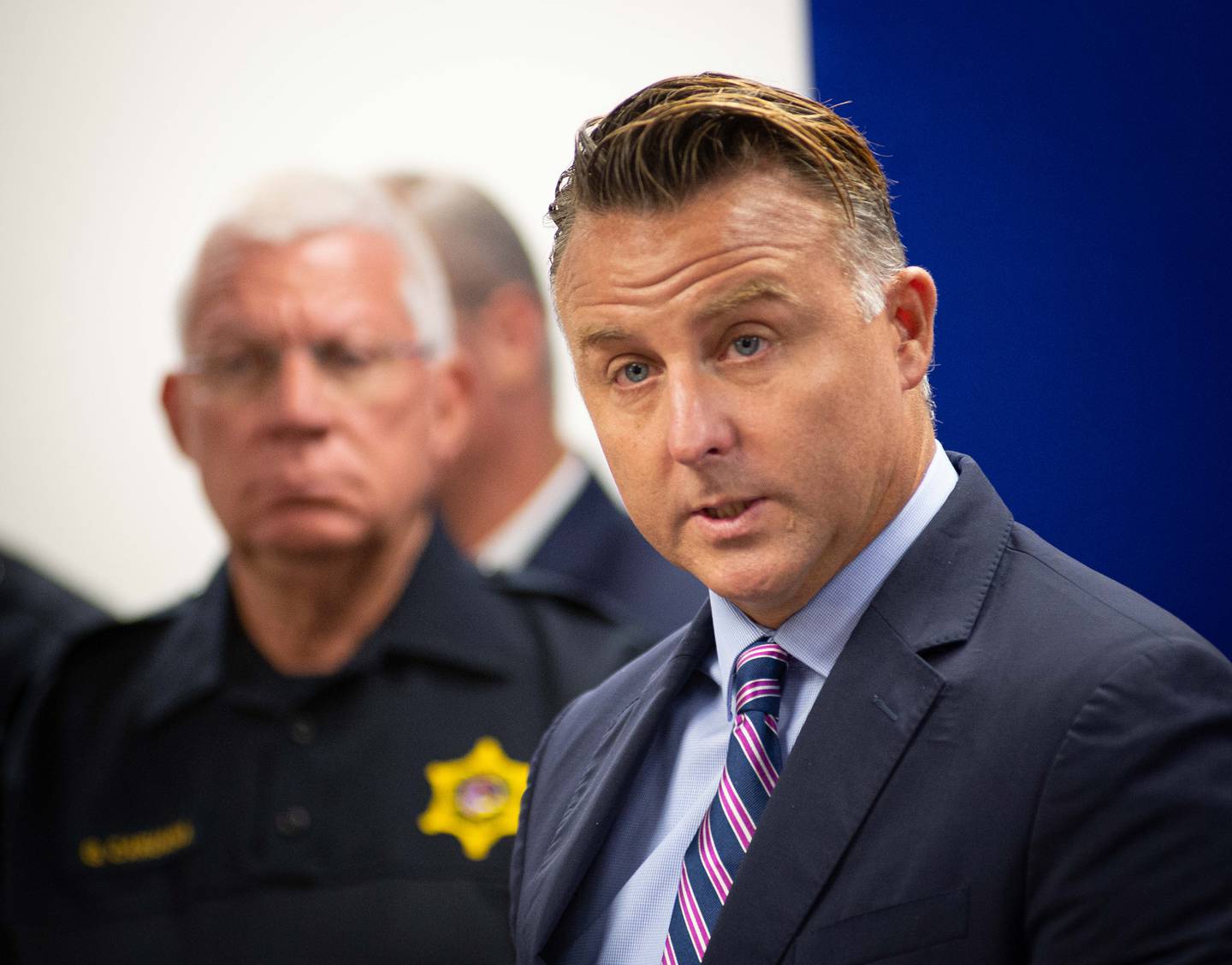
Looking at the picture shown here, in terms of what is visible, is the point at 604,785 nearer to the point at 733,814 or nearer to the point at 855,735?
the point at 733,814

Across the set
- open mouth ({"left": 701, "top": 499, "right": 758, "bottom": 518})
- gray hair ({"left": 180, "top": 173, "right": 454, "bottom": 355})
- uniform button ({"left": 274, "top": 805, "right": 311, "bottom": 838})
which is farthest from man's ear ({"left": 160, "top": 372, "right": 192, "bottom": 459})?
open mouth ({"left": 701, "top": 499, "right": 758, "bottom": 518})

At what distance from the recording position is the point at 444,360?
2.63 m

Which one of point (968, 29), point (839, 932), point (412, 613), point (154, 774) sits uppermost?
point (968, 29)

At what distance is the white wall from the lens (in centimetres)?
265

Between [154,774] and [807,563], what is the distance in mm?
1779

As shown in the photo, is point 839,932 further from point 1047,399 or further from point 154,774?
point 154,774

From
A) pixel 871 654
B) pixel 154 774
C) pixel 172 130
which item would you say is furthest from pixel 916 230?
pixel 154 774

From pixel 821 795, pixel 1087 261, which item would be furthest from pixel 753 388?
pixel 1087 261

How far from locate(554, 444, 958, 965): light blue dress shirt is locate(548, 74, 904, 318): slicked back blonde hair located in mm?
258

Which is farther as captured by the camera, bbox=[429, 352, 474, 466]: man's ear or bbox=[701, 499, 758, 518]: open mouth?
bbox=[429, 352, 474, 466]: man's ear

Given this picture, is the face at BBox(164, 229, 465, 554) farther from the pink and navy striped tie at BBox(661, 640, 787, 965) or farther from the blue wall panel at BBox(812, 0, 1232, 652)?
the pink and navy striped tie at BBox(661, 640, 787, 965)

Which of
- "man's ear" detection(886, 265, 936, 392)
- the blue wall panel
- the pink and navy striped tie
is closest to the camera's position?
the pink and navy striped tie

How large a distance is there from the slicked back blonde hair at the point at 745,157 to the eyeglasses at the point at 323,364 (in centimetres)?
126

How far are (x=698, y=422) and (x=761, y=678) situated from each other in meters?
0.29
